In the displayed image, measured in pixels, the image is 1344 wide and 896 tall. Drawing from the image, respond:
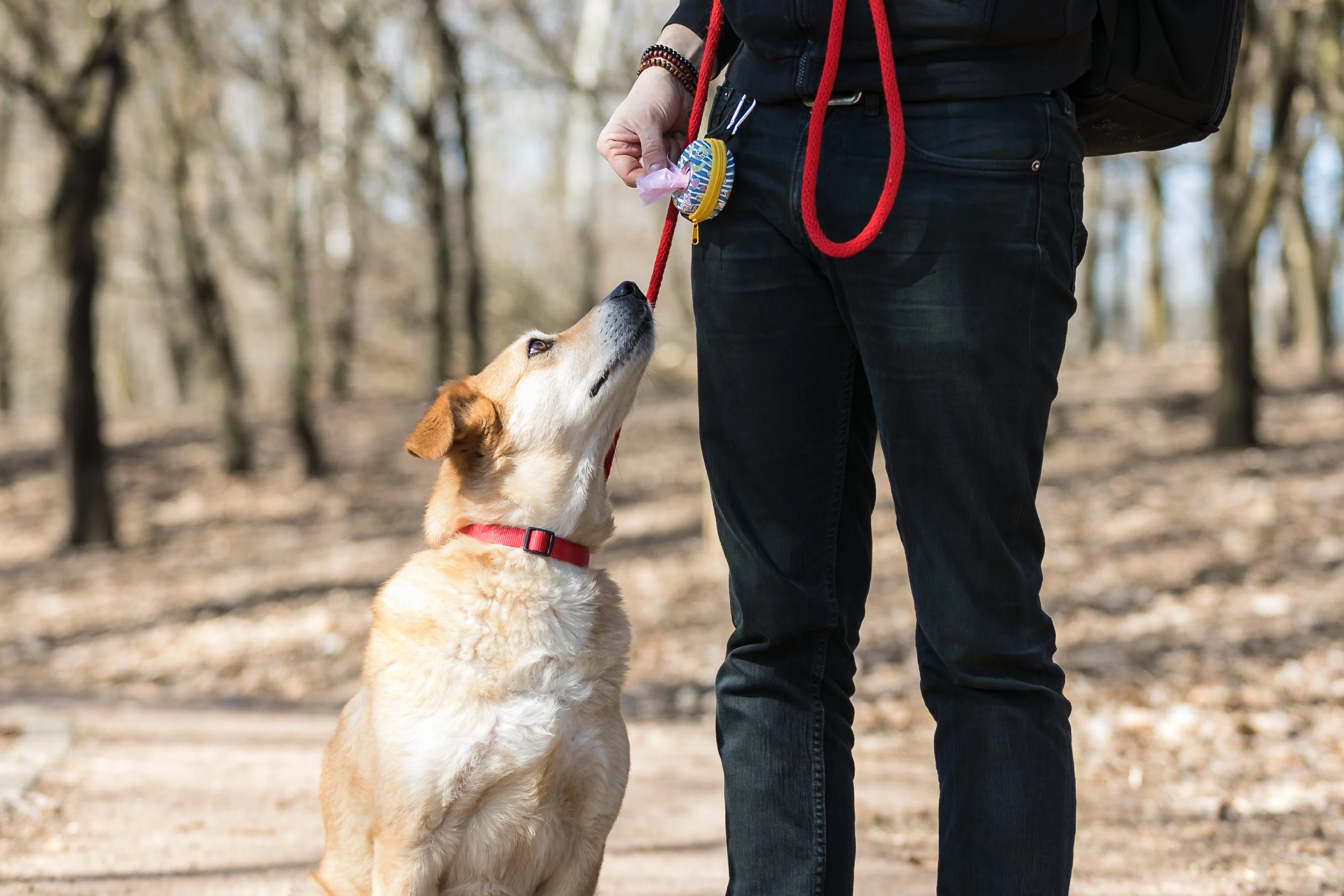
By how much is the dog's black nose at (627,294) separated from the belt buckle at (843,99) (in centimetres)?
108

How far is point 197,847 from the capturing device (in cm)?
375

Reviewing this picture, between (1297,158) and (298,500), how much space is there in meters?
12.8

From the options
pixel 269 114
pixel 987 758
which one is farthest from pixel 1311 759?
pixel 269 114

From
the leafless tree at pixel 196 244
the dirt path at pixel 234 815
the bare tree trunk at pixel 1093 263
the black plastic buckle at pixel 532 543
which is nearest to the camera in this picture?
the black plastic buckle at pixel 532 543

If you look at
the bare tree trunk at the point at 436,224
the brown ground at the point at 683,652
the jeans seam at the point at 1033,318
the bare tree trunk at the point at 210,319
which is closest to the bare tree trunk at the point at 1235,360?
the brown ground at the point at 683,652

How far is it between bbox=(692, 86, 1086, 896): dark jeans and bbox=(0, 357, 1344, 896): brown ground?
1222 millimetres

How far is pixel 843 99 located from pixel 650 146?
0.44 metres

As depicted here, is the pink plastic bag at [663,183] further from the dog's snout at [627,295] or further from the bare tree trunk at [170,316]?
the bare tree trunk at [170,316]

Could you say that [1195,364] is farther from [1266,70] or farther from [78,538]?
[78,538]

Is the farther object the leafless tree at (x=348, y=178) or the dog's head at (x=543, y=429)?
the leafless tree at (x=348, y=178)

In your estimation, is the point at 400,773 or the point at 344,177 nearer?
the point at 400,773

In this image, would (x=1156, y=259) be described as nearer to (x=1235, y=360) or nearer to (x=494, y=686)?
(x=1235, y=360)

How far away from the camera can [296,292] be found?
13.9m

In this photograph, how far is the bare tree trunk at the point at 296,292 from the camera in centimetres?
1262
